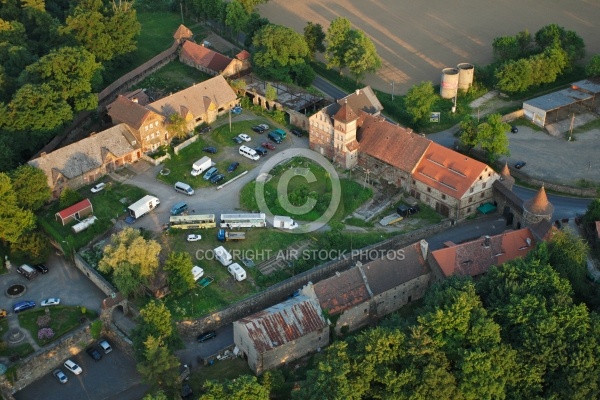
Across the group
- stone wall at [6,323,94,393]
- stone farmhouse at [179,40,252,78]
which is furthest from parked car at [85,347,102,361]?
stone farmhouse at [179,40,252,78]

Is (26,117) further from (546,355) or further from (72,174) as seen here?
(546,355)

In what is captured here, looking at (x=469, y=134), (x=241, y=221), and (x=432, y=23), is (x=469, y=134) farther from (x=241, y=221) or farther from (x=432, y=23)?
(x=432, y=23)

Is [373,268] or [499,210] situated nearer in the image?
[373,268]

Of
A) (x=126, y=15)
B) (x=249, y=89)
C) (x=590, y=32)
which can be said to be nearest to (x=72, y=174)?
(x=249, y=89)

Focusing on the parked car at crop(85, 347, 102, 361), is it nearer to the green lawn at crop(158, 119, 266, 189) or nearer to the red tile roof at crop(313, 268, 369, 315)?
the red tile roof at crop(313, 268, 369, 315)

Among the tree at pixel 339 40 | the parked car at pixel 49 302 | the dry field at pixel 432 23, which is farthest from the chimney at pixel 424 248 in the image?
the tree at pixel 339 40

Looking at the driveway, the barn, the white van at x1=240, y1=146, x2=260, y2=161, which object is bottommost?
the driveway
